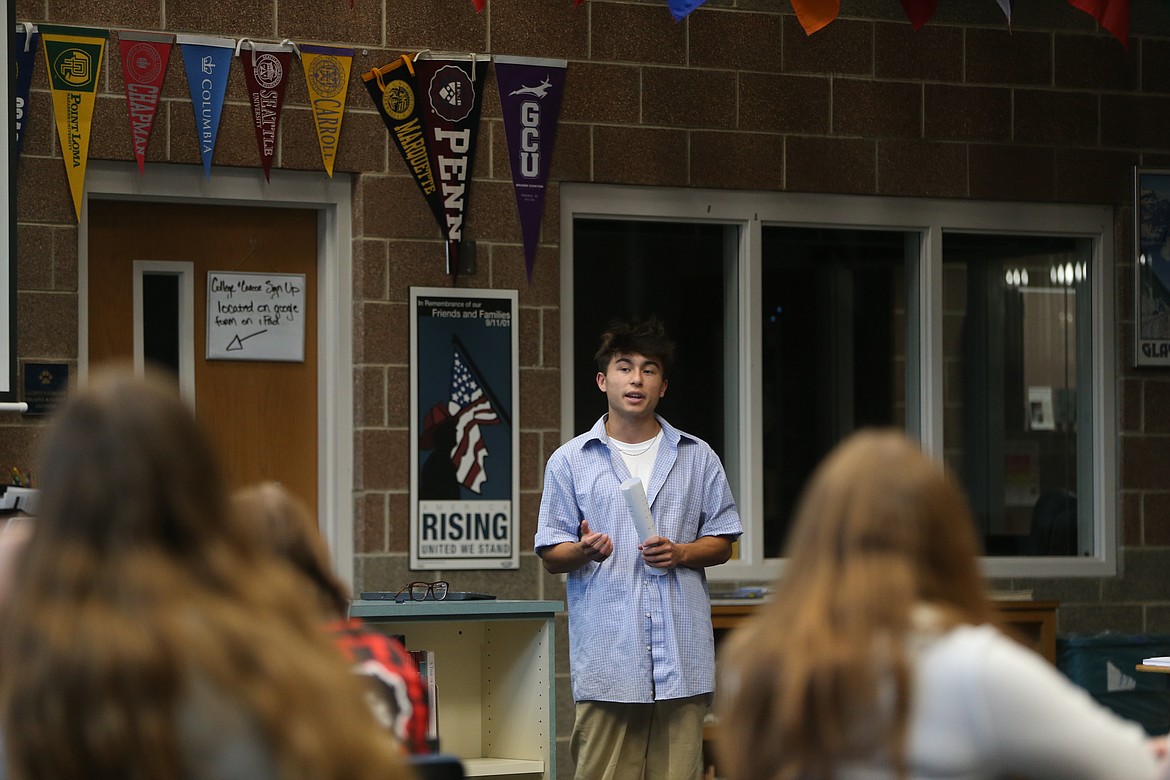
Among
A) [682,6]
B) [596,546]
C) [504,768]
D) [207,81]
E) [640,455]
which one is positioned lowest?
[504,768]

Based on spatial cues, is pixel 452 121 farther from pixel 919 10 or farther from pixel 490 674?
pixel 490 674

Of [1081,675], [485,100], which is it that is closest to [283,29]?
[485,100]

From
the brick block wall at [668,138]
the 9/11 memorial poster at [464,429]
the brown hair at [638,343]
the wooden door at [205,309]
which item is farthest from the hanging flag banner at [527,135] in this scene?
the brown hair at [638,343]

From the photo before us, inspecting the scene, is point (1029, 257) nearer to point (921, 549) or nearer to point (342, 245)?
point (342, 245)

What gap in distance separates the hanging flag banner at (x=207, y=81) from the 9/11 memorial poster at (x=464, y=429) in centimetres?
85

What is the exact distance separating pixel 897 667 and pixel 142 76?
4149 mm

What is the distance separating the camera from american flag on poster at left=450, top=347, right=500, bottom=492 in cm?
555

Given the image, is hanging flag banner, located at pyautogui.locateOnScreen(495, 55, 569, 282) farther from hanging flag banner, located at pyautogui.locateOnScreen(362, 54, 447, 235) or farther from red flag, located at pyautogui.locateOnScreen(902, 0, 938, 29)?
red flag, located at pyautogui.locateOnScreen(902, 0, 938, 29)

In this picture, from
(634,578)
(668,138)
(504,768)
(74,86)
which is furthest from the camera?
(668,138)

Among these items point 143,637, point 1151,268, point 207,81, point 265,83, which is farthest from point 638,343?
point 143,637

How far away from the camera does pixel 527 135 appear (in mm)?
5629

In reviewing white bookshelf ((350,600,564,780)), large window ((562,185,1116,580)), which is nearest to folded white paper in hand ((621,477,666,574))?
white bookshelf ((350,600,564,780))

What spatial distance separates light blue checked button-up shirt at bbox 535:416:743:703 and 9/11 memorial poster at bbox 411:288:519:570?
0.99 metres

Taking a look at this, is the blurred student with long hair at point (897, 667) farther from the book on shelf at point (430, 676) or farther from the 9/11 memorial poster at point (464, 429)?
the 9/11 memorial poster at point (464, 429)
